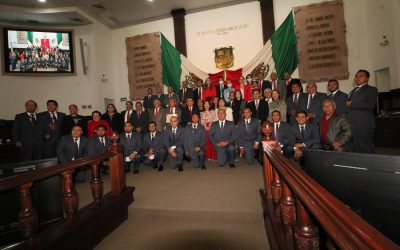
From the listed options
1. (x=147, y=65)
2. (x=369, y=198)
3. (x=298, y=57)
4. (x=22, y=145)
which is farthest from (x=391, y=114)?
(x=22, y=145)

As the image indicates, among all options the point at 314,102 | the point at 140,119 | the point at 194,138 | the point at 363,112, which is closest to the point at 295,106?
the point at 314,102

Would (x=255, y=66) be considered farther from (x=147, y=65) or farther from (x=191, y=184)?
(x=191, y=184)

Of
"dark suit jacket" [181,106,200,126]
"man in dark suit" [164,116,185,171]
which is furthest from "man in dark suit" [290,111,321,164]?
"dark suit jacket" [181,106,200,126]

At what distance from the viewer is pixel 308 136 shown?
4.01 m

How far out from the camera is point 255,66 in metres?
7.12

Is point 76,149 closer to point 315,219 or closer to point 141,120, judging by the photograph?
point 141,120

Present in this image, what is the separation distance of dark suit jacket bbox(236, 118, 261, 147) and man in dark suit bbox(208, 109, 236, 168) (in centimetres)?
13

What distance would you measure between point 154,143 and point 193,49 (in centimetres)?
428

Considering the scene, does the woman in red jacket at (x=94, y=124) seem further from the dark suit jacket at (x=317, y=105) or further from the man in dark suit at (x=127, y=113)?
the dark suit jacket at (x=317, y=105)

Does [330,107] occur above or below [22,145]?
above

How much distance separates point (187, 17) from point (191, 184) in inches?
254

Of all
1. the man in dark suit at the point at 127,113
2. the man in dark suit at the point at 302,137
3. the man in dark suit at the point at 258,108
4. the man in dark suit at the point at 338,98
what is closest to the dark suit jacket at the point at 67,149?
the man in dark suit at the point at 127,113

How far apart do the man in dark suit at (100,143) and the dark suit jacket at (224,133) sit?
213 centimetres

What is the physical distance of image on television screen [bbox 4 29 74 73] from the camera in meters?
6.82
